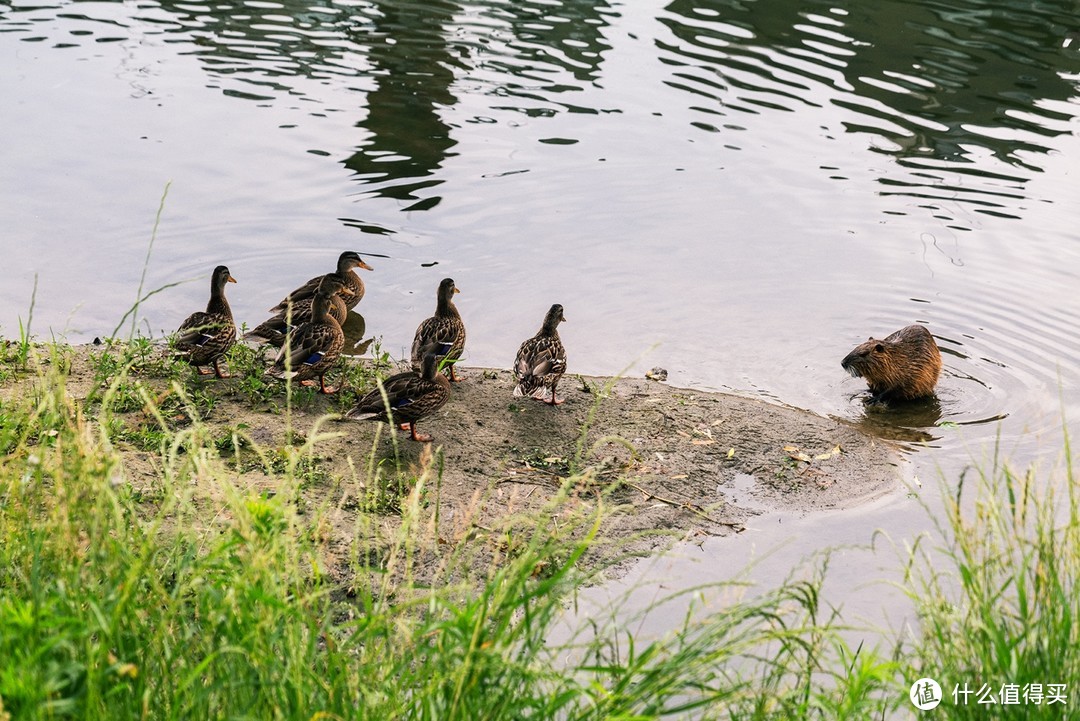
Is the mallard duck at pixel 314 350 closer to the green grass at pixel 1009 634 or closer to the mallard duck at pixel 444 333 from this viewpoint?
the mallard duck at pixel 444 333

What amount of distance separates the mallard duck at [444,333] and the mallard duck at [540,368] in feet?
1.63

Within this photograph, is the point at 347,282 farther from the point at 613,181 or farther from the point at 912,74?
the point at 912,74

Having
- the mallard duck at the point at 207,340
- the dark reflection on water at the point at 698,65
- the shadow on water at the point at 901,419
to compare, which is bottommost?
the shadow on water at the point at 901,419

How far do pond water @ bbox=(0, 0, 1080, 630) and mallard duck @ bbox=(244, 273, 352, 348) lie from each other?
1.88 feet

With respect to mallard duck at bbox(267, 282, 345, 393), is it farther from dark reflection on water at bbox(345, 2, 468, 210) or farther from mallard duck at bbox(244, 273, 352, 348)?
dark reflection on water at bbox(345, 2, 468, 210)

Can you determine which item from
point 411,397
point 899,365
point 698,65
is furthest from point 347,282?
point 698,65

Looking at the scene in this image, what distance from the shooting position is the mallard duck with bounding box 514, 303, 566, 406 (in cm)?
830

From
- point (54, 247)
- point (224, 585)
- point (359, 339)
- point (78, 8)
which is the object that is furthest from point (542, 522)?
point (78, 8)

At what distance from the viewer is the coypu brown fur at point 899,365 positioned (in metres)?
8.88

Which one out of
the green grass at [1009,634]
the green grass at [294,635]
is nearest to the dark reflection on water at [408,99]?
the green grass at [294,635]

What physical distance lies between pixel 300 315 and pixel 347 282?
0.96 metres

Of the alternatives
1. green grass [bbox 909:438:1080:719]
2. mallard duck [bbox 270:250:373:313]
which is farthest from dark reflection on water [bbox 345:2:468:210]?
green grass [bbox 909:438:1080:719]

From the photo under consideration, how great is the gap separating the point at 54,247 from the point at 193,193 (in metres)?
1.85

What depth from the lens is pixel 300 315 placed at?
9203mm
